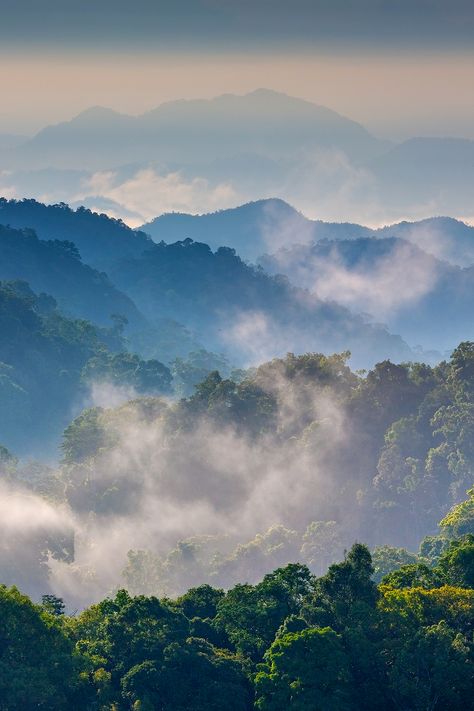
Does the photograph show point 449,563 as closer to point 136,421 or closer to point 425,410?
point 425,410

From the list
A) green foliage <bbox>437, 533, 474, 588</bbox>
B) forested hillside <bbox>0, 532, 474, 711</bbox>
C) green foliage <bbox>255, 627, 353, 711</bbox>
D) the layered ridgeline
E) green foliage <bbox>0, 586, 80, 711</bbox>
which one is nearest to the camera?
green foliage <bbox>255, 627, 353, 711</bbox>

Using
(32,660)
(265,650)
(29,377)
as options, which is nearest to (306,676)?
(265,650)

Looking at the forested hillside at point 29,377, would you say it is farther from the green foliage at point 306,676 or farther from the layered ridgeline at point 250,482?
the green foliage at point 306,676

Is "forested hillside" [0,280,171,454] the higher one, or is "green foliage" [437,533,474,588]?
"forested hillside" [0,280,171,454]

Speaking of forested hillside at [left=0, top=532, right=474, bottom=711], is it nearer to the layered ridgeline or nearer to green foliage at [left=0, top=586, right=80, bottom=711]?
→ green foliage at [left=0, top=586, right=80, bottom=711]

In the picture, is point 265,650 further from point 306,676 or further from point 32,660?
point 32,660

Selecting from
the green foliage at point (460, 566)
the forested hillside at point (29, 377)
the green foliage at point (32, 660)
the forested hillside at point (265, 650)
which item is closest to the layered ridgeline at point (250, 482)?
the green foliage at point (460, 566)

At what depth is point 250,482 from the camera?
424 ft

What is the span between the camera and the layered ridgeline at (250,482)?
11638cm

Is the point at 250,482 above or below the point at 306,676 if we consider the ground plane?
above

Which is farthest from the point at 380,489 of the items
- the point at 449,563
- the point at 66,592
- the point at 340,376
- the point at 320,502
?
the point at 449,563

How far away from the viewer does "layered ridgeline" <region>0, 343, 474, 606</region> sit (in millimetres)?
116375

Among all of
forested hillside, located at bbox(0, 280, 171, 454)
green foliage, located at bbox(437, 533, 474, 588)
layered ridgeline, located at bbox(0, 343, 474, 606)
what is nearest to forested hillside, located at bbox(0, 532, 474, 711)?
green foliage, located at bbox(437, 533, 474, 588)

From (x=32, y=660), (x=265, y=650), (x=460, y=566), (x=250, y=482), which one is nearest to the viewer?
(x=32, y=660)
